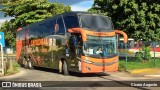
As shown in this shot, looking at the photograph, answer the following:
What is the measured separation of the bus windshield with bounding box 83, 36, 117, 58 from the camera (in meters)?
19.4

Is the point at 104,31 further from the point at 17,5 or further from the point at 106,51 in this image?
the point at 17,5

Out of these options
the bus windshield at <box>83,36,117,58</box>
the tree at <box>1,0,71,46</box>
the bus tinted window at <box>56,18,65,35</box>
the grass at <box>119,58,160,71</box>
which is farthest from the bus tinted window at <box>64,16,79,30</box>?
the tree at <box>1,0,71,46</box>

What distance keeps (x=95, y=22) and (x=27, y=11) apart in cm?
3521

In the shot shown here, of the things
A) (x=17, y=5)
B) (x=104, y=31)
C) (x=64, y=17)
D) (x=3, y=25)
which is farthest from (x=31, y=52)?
(x=3, y=25)

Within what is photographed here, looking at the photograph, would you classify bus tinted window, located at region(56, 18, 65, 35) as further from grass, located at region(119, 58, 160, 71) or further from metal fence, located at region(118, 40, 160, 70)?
metal fence, located at region(118, 40, 160, 70)

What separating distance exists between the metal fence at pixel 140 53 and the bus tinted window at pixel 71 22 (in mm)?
6309

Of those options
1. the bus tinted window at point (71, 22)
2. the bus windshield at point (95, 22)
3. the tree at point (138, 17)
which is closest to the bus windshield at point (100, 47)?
the bus windshield at point (95, 22)

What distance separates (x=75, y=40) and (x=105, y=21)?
2196 mm

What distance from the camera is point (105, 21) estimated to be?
2062 centimetres

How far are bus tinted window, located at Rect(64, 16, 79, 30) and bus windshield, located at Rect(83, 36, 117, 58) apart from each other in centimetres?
119

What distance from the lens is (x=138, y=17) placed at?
2872cm

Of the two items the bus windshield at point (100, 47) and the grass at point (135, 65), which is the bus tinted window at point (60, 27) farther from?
the grass at point (135, 65)

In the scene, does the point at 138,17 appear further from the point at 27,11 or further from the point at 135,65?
the point at 27,11

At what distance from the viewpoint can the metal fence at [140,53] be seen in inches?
1007
